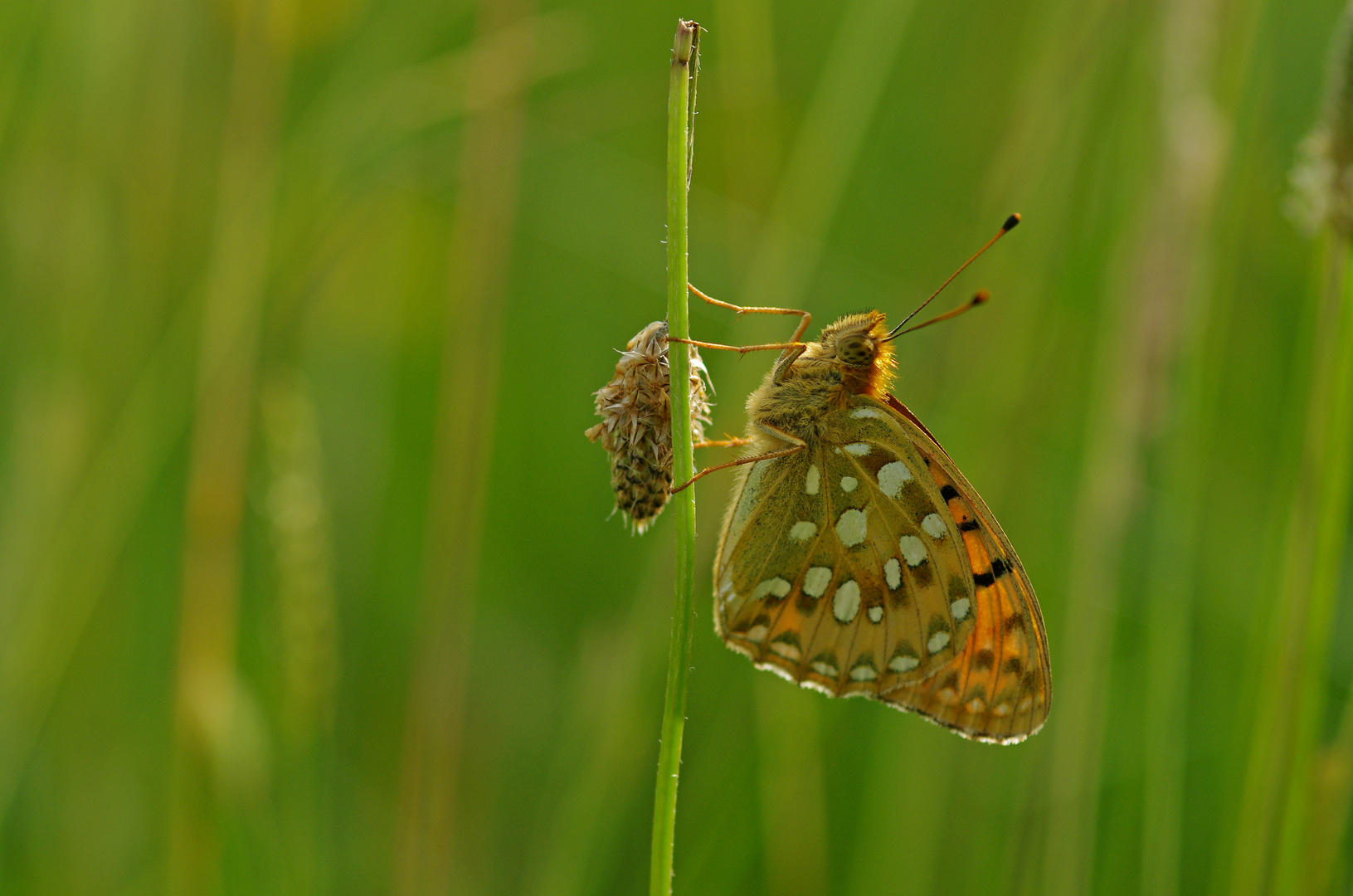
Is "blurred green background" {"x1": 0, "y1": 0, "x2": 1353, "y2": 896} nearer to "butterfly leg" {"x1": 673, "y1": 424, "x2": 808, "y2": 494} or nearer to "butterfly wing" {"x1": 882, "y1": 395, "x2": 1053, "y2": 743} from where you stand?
"butterfly wing" {"x1": 882, "y1": 395, "x2": 1053, "y2": 743}

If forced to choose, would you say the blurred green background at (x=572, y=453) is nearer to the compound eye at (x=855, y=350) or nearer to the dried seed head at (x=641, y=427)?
the compound eye at (x=855, y=350)

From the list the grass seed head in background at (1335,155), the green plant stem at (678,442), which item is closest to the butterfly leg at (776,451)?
the green plant stem at (678,442)

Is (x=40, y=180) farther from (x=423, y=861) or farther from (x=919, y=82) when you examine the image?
(x=919, y=82)

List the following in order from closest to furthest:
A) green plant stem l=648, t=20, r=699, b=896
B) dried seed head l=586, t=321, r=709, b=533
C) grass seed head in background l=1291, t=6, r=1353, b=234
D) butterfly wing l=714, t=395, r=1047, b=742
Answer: green plant stem l=648, t=20, r=699, b=896
dried seed head l=586, t=321, r=709, b=533
grass seed head in background l=1291, t=6, r=1353, b=234
butterfly wing l=714, t=395, r=1047, b=742

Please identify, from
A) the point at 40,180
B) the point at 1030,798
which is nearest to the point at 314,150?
the point at 40,180

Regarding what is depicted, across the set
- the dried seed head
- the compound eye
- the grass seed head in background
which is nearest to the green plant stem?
the dried seed head

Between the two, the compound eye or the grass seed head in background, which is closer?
the grass seed head in background
